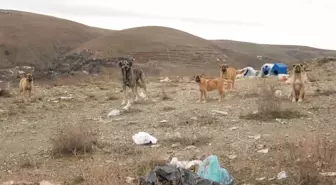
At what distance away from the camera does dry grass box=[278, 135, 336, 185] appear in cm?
627

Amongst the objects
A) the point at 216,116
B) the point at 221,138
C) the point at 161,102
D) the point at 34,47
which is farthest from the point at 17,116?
the point at 34,47

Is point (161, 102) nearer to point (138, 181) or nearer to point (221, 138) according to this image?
point (221, 138)

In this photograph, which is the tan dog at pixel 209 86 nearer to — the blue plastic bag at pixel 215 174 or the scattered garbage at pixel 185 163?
the scattered garbage at pixel 185 163

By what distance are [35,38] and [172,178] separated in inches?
3458

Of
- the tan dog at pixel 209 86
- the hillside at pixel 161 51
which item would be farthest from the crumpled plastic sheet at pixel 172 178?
the hillside at pixel 161 51

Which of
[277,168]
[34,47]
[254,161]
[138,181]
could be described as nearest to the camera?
[138,181]

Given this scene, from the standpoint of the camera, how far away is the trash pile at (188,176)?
616 centimetres

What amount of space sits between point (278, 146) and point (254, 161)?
2.19 ft

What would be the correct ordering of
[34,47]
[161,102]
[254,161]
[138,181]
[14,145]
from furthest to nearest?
[34,47]
[161,102]
[14,145]
[254,161]
[138,181]

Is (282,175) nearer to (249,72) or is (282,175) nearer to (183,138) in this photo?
(183,138)

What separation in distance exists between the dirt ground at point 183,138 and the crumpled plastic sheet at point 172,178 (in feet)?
1.34

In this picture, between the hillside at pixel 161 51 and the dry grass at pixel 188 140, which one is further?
the hillside at pixel 161 51

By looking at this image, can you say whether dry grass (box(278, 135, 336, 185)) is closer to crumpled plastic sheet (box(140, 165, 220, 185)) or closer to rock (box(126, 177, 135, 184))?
crumpled plastic sheet (box(140, 165, 220, 185))

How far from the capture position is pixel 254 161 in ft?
25.2
